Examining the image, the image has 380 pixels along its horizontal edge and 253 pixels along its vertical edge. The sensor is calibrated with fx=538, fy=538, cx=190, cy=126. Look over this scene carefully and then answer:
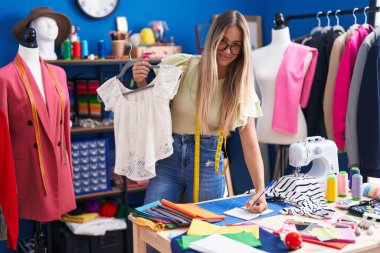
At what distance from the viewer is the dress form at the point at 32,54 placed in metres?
3.25

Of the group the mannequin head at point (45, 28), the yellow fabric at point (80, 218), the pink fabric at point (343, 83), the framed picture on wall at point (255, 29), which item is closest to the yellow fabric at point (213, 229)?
the pink fabric at point (343, 83)

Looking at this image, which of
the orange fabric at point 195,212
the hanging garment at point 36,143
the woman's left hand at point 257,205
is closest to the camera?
the orange fabric at point 195,212

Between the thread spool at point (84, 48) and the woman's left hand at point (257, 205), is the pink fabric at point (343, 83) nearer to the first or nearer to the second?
the woman's left hand at point (257, 205)

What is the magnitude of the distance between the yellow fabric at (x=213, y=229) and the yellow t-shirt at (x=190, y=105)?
1.71ft

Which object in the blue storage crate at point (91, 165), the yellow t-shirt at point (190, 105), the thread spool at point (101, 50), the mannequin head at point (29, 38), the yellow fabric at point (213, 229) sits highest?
the mannequin head at point (29, 38)

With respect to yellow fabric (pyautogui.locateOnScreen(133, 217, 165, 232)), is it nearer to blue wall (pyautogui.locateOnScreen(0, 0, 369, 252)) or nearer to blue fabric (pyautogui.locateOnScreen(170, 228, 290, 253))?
blue fabric (pyautogui.locateOnScreen(170, 228, 290, 253))

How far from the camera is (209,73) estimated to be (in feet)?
7.89

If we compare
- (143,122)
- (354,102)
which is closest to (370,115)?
(354,102)

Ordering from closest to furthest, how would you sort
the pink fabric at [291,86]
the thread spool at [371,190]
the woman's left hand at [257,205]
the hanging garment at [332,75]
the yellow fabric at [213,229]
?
the yellow fabric at [213,229], the woman's left hand at [257,205], the thread spool at [371,190], the hanging garment at [332,75], the pink fabric at [291,86]

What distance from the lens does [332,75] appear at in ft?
12.0

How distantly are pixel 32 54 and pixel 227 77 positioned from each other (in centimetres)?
139

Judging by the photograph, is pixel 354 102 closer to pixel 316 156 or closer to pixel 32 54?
pixel 316 156

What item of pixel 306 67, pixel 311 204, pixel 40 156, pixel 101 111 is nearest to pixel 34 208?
pixel 40 156

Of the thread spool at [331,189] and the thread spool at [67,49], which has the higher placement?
the thread spool at [67,49]
